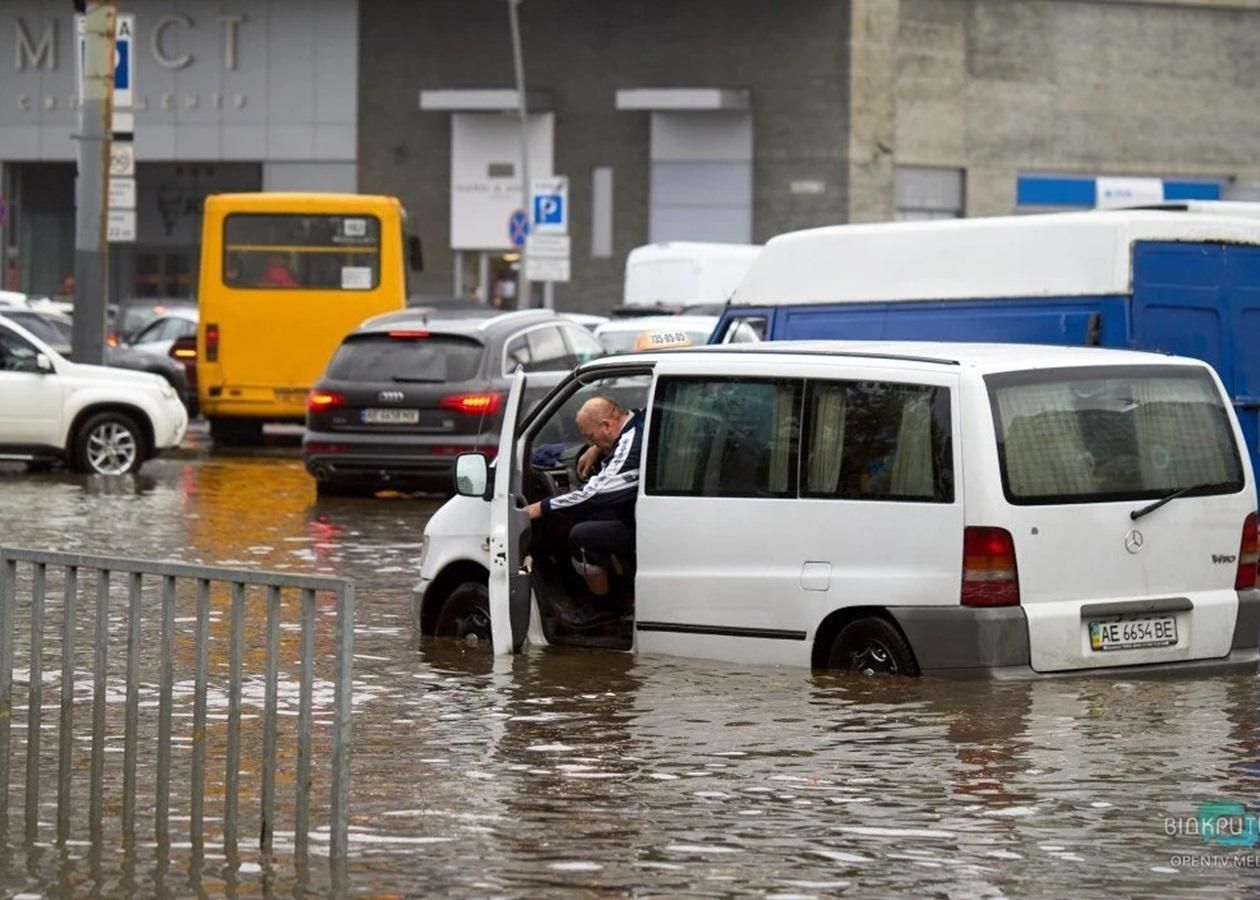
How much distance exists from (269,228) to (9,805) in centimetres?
2485

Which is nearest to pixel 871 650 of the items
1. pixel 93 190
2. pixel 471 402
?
pixel 471 402

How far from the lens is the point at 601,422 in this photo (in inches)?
489

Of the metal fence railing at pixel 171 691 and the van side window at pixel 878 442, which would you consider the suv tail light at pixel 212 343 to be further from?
the metal fence railing at pixel 171 691

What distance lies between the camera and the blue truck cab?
16.5 m

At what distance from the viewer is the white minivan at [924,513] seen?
10.8 m

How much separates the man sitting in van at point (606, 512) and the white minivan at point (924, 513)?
5.5 inches

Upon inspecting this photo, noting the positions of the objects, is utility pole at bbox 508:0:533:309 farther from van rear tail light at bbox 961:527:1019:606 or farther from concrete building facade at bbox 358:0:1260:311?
van rear tail light at bbox 961:527:1019:606

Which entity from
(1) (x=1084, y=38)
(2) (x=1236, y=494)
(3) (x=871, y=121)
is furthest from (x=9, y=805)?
(1) (x=1084, y=38)

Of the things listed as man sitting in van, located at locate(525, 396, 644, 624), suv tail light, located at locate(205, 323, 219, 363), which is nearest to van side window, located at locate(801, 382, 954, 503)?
man sitting in van, located at locate(525, 396, 644, 624)

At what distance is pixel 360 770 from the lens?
30.4ft

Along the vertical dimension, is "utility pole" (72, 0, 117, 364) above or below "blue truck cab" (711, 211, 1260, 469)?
above

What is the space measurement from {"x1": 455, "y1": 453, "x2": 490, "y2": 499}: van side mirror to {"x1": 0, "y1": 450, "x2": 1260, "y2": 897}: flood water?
29.9 inches

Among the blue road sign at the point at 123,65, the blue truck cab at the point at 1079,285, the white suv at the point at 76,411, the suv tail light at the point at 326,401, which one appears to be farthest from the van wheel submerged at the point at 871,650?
the blue road sign at the point at 123,65

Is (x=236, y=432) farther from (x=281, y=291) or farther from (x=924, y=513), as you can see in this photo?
(x=924, y=513)
